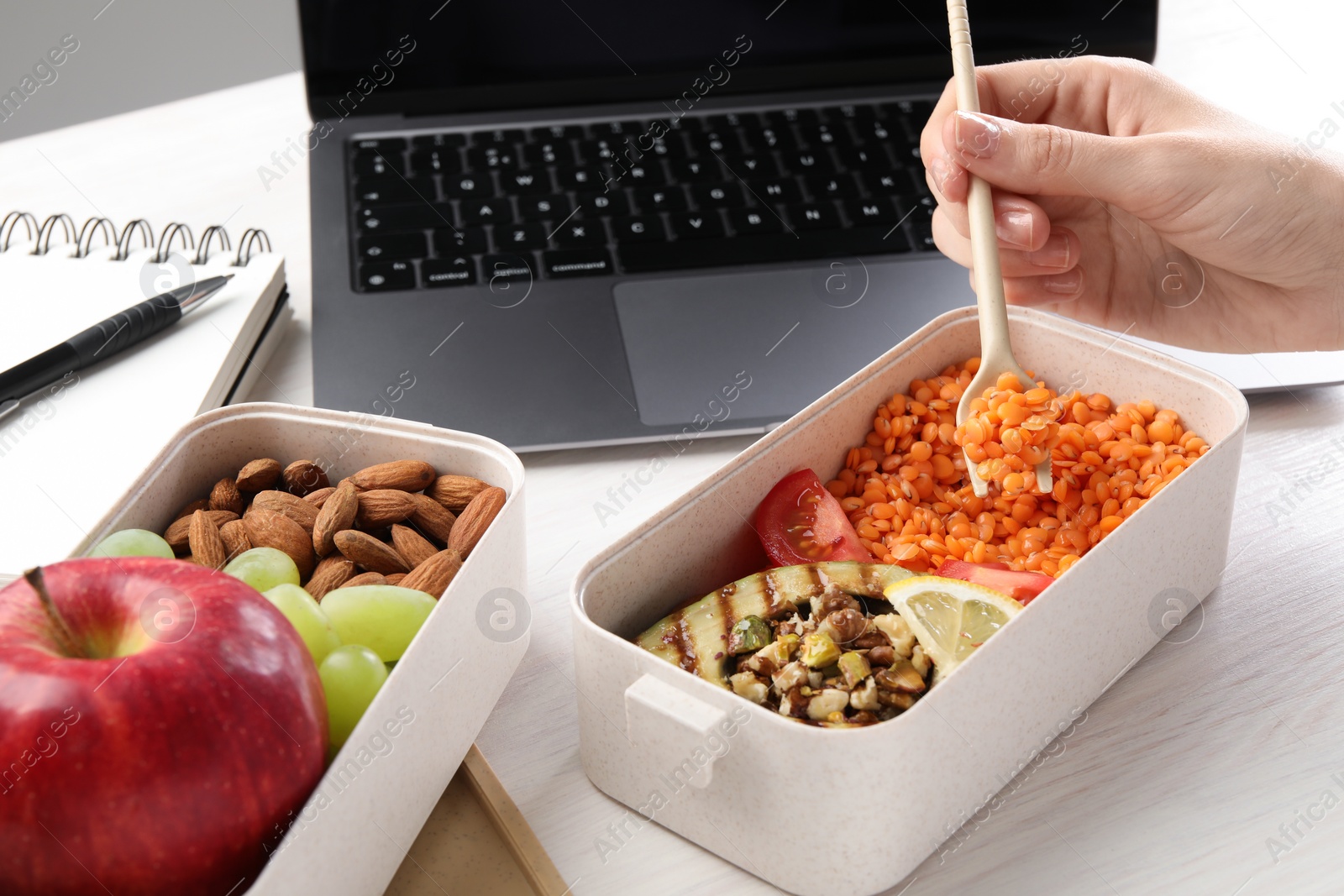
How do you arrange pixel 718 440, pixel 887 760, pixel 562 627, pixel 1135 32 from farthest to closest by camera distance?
pixel 1135 32 < pixel 718 440 < pixel 562 627 < pixel 887 760

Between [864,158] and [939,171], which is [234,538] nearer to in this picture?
[939,171]

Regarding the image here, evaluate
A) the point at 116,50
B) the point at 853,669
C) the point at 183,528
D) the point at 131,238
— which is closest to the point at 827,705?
the point at 853,669

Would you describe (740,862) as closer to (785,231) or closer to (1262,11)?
(785,231)

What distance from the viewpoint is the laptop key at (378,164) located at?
111 cm

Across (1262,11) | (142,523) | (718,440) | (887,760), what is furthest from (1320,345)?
(142,523)

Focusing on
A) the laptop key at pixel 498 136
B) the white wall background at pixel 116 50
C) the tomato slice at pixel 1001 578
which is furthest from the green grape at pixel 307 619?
the white wall background at pixel 116 50

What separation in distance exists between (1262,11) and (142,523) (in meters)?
1.43

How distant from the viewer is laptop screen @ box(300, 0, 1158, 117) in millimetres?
1126

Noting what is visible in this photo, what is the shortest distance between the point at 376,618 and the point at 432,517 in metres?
0.10

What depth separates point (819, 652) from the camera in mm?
604

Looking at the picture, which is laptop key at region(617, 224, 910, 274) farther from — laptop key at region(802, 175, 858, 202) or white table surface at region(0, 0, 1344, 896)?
white table surface at region(0, 0, 1344, 896)

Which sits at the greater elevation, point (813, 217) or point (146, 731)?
point (146, 731)

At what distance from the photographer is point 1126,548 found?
2.10ft

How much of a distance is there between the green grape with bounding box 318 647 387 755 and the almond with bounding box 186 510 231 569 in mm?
126
